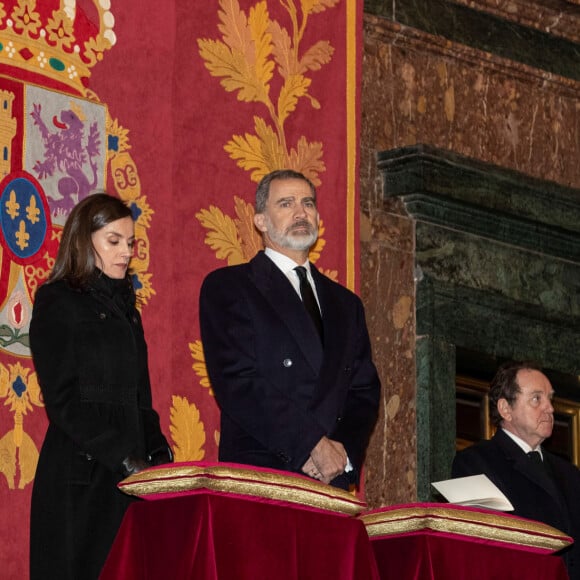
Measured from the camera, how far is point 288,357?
4.93 meters

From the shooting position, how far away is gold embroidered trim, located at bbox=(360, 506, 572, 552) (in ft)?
14.7

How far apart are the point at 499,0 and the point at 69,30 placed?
270cm

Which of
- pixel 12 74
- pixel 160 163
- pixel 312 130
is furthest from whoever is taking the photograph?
pixel 312 130

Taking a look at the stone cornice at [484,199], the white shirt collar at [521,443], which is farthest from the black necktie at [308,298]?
the stone cornice at [484,199]

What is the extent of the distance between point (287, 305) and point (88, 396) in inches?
29.7

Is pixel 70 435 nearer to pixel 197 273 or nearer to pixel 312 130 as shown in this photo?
pixel 197 273

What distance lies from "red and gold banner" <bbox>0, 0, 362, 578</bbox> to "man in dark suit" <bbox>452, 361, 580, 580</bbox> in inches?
41.4

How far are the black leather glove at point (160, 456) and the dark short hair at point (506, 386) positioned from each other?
5.88ft

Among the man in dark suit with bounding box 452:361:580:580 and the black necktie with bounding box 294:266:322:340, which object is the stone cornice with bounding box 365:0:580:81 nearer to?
the man in dark suit with bounding box 452:361:580:580

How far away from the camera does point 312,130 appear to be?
6.93m

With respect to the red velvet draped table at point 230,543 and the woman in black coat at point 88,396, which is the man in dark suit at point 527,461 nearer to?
the woman in black coat at point 88,396

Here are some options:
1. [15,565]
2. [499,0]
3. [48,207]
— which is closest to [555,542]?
[15,565]

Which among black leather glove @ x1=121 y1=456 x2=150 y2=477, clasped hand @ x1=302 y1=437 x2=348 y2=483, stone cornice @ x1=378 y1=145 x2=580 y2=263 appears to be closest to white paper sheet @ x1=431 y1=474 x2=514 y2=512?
clasped hand @ x1=302 y1=437 x2=348 y2=483

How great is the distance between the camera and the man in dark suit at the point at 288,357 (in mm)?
4793
